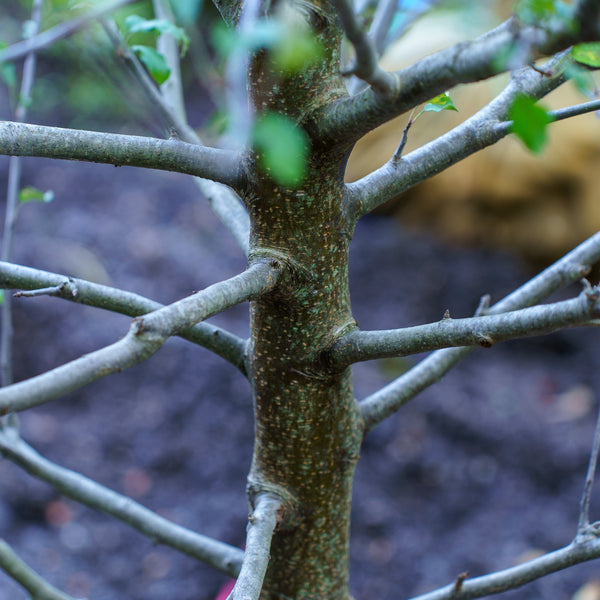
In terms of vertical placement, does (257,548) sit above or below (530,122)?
below

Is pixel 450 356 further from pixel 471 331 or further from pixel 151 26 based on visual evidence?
pixel 151 26

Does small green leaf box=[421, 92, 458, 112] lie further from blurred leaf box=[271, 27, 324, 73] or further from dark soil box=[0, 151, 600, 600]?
dark soil box=[0, 151, 600, 600]

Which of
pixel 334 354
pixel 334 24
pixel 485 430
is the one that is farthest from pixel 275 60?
pixel 485 430

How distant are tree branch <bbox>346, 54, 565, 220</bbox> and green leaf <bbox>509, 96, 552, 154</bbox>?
314 millimetres

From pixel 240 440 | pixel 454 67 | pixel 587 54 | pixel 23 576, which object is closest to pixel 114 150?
pixel 454 67

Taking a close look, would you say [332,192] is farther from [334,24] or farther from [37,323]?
[37,323]

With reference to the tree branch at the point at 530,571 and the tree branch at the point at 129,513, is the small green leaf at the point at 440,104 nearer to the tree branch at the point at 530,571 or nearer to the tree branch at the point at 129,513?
the tree branch at the point at 530,571

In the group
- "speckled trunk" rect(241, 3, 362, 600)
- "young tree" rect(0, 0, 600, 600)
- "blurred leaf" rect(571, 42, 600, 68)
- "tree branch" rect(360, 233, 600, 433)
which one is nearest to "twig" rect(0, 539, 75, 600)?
"young tree" rect(0, 0, 600, 600)

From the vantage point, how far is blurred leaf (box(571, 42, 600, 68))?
1.55ft

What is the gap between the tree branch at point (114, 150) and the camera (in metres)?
0.47

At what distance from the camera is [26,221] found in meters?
3.11

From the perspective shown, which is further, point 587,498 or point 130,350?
point 587,498

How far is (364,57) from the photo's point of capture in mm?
357

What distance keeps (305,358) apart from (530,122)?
392 mm
